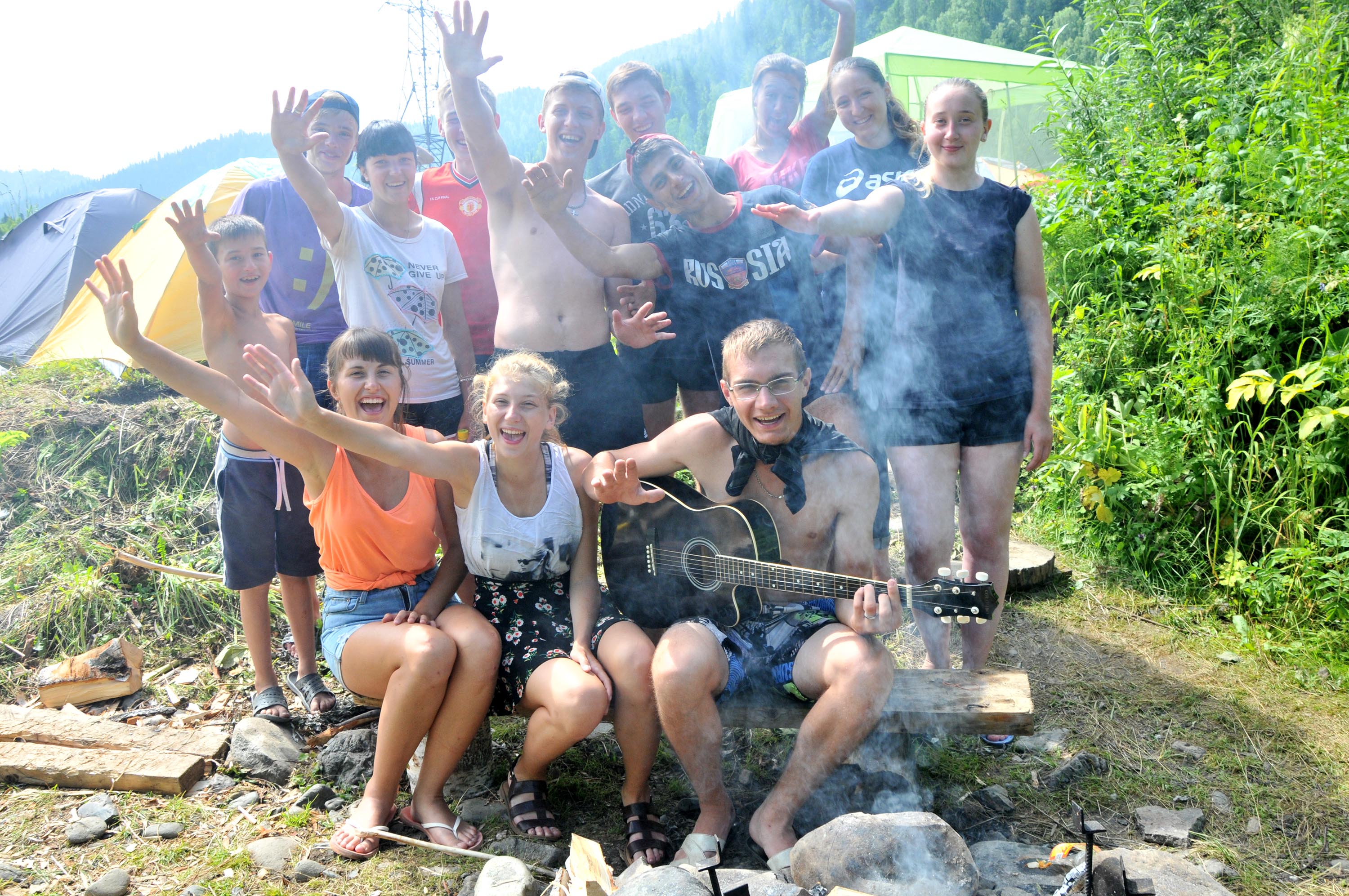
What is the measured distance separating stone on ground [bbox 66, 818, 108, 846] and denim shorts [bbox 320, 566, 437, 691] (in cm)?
89

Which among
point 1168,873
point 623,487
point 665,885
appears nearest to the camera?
point 665,885

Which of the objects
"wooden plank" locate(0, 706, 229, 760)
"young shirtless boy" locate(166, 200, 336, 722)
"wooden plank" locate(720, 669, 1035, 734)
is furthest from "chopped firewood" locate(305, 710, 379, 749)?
"wooden plank" locate(720, 669, 1035, 734)

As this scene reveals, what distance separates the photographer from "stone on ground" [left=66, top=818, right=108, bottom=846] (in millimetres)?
2854

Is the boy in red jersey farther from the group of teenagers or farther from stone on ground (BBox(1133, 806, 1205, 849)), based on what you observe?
stone on ground (BBox(1133, 806, 1205, 849))

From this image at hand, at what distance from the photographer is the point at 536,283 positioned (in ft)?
11.6

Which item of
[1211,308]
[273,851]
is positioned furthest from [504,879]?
[1211,308]

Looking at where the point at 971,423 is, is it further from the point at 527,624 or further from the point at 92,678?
the point at 92,678

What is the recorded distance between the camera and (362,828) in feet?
9.02

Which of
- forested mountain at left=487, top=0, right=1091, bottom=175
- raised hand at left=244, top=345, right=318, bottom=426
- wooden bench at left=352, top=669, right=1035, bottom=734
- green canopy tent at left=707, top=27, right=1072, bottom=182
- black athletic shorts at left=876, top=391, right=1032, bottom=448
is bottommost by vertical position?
wooden bench at left=352, top=669, right=1035, bottom=734

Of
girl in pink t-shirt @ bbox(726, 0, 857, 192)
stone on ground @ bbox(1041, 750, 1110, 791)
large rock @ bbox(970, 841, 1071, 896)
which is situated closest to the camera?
large rock @ bbox(970, 841, 1071, 896)

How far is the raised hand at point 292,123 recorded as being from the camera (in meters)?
3.35

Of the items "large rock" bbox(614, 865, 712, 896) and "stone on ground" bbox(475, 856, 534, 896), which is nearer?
"large rock" bbox(614, 865, 712, 896)

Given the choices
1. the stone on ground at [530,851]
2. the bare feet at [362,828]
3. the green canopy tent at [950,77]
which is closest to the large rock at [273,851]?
the bare feet at [362,828]

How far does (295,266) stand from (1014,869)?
374cm
